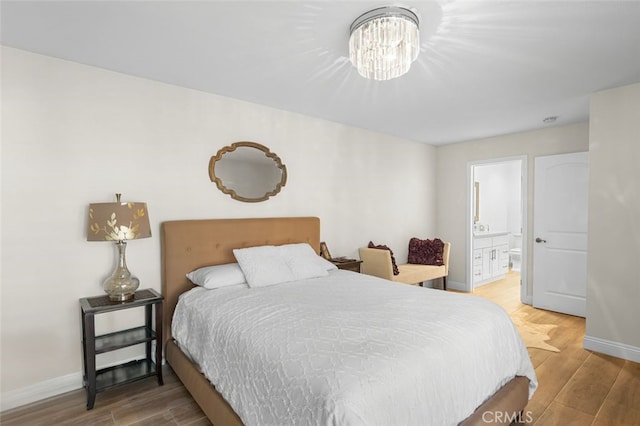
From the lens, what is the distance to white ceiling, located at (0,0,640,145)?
1.77 meters

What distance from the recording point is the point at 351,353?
4.59ft

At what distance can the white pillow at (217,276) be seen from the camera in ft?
8.25

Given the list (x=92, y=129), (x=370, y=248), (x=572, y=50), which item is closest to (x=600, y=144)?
(x=572, y=50)

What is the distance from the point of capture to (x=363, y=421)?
3.68ft

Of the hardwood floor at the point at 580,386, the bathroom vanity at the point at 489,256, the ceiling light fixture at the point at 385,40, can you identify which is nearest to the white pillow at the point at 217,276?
the ceiling light fixture at the point at 385,40

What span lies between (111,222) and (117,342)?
2.94ft

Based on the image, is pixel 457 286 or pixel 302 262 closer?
pixel 302 262

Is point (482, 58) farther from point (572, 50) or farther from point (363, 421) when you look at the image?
point (363, 421)

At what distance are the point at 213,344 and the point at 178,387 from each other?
854 mm

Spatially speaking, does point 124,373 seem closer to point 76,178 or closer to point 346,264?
point 76,178

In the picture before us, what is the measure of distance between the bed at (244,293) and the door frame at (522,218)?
9.36 feet

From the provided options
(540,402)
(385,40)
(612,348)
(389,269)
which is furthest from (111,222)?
(612,348)

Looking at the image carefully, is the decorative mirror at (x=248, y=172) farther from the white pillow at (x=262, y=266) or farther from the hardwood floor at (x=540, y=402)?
the hardwood floor at (x=540, y=402)

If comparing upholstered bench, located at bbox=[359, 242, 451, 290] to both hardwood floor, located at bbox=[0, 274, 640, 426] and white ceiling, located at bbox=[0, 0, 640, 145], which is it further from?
white ceiling, located at bbox=[0, 0, 640, 145]
